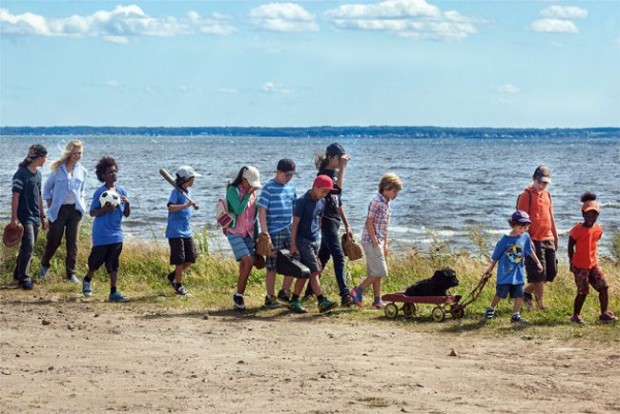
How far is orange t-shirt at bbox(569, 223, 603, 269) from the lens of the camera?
11.3 metres

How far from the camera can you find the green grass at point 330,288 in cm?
1117

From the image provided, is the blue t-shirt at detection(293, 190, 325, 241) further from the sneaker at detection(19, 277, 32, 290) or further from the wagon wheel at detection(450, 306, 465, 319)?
the sneaker at detection(19, 277, 32, 290)

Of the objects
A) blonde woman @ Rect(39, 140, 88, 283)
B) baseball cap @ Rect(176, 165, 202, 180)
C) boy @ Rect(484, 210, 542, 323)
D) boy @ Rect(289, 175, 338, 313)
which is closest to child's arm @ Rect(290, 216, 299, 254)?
boy @ Rect(289, 175, 338, 313)

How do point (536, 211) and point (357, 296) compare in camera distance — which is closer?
point (536, 211)

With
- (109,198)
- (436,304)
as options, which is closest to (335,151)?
(436,304)

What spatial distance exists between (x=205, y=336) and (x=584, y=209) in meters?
3.91

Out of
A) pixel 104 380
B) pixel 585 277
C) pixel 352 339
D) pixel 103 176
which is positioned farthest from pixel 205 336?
pixel 585 277

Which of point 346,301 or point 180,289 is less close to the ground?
point 346,301

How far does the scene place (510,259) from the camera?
445 inches

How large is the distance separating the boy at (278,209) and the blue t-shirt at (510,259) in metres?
2.25

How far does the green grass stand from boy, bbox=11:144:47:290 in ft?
1.17

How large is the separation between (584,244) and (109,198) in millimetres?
5144

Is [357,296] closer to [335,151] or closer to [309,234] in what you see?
[309,234]

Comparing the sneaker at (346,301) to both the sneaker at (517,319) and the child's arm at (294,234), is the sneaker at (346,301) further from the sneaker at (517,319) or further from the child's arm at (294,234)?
the sneaker at (517,319)
